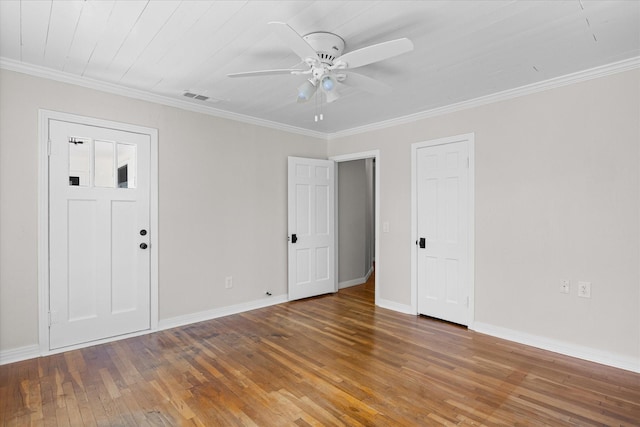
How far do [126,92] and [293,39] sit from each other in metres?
2.43

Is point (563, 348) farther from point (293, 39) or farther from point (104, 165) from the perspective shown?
point (104, 165)

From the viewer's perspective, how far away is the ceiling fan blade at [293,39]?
1793mm

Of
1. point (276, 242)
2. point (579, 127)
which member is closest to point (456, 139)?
point (579, 127)

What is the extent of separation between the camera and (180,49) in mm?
2607

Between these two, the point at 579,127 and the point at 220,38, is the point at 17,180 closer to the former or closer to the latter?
the point at 220,38

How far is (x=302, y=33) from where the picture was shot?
7.63 ft

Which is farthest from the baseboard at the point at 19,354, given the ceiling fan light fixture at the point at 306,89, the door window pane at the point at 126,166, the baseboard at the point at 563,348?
the baseboard at the point at 563,348

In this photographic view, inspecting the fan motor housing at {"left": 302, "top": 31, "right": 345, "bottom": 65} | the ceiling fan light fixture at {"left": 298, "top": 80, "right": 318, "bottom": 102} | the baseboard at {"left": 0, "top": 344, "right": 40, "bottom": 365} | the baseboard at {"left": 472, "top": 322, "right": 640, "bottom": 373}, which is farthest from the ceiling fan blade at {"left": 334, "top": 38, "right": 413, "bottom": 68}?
the baseboard at {"left": 0, "top": 344, "right": 40, "bottom": 365}

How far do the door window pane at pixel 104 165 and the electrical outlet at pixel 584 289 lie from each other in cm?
457

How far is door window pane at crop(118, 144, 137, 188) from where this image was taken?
Result: 3.46m

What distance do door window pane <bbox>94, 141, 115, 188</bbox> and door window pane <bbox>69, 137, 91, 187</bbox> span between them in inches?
2.9

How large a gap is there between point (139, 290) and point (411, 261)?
3.22 metres

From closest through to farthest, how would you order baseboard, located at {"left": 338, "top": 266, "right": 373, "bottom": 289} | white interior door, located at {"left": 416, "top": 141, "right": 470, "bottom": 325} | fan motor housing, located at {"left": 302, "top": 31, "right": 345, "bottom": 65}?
fan motor housing, located at {"left": 302, "top": 31, "right": 345, "bottom": 65} < white interior door, located at {"left": 416, "top": 141, "right": 470, "bottom": 325} < baseboard, located at {"left": 338, "top": 266, "right": 373, "bottom": 289}

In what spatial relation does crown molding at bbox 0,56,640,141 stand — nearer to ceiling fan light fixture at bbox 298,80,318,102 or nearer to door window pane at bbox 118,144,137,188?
door window pane at bbox 118,144,137,188
